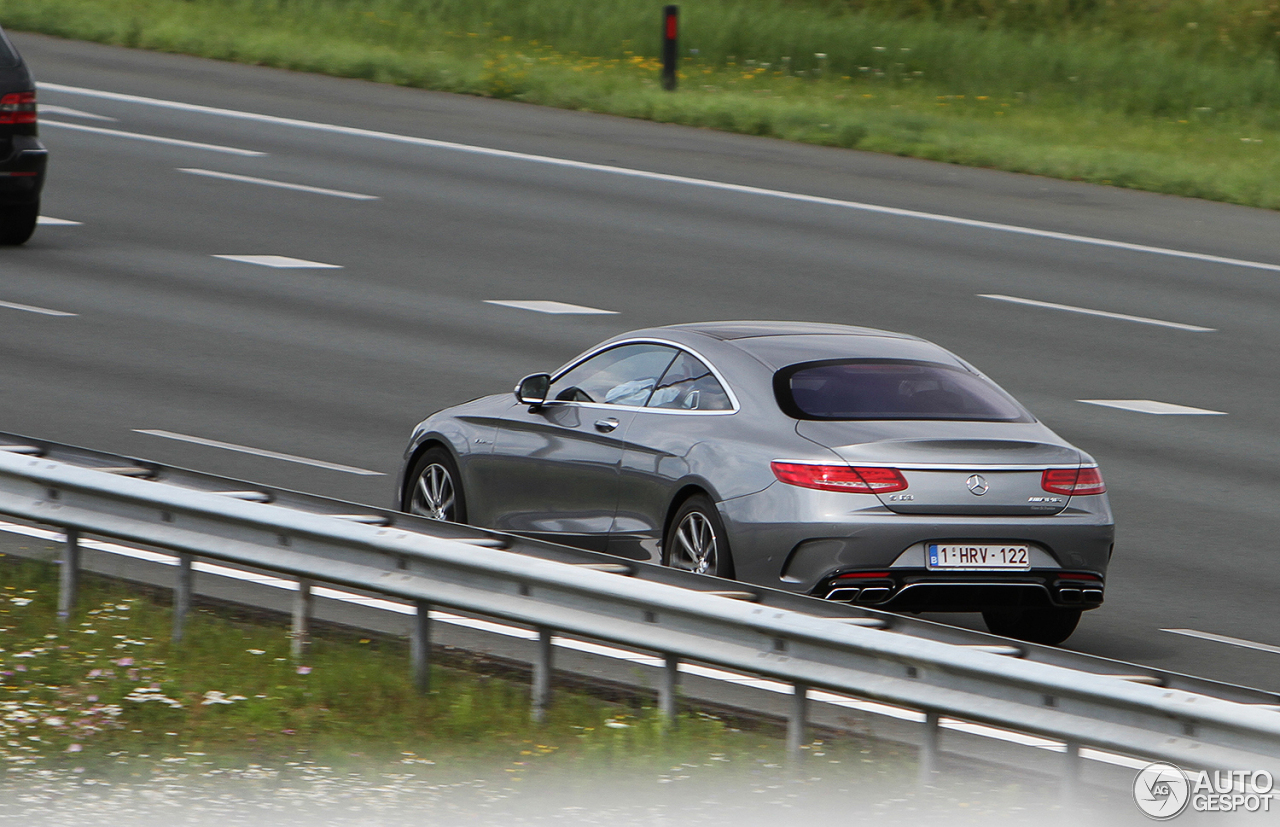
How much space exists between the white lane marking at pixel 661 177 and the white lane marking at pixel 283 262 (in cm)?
554

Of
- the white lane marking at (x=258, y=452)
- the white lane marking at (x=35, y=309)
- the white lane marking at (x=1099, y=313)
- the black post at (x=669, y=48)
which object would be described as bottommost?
the white lane marking at (x=258, y=452)

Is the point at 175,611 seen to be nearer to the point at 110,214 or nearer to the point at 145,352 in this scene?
the point at 145,352

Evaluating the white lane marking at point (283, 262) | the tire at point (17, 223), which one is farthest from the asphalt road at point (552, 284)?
the tire at point (17, 223)

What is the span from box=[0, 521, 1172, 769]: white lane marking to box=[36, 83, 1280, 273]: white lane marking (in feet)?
43.0

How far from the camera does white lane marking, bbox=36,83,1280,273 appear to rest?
2175 cm

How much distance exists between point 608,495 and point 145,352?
6928 mm

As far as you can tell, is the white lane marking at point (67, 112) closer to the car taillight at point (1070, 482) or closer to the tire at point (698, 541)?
the tire at point (698, 541)

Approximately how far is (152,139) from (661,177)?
5918 mm

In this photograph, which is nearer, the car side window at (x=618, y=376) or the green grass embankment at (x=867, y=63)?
the car side window at (x=618, y=376)

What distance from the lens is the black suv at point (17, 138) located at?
1923cm

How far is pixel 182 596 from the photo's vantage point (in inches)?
347

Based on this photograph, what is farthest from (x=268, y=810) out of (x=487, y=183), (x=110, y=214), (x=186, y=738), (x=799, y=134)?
(x=799, y=134)

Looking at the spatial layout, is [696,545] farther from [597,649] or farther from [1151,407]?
[1151,407]

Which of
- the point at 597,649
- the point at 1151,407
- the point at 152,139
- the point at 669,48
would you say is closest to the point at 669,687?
the point at 597,649
